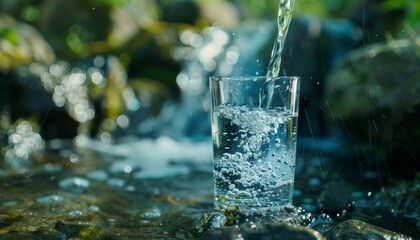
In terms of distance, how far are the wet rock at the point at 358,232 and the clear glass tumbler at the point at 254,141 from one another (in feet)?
0.92

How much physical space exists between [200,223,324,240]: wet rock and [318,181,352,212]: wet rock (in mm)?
1067

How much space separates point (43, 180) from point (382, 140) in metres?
2.98

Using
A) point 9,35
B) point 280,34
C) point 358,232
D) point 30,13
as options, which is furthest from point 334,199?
point 30,13

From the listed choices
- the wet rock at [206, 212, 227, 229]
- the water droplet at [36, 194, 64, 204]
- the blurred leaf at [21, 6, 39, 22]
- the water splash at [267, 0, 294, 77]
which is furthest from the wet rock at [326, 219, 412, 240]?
the blurred leaf at [21, 6, 39, 22]

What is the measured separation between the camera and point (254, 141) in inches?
102

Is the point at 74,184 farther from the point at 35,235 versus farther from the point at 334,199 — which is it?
the point at 334,199

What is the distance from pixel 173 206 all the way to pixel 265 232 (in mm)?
1416

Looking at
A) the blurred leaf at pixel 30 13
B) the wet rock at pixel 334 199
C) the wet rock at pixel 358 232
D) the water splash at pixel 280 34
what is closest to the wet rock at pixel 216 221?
the wet rock at pixel 358 232

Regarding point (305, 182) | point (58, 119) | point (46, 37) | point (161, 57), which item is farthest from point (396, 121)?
point (46, 37)

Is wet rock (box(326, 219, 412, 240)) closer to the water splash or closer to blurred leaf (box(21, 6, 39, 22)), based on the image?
the water splash

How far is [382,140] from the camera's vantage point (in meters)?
5.18

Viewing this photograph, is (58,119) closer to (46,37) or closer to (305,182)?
(305,182)

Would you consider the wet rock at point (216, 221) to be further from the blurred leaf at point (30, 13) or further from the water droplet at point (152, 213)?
the blurred leaf at point (30, 13)

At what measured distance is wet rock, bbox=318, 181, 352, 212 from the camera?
329 cm
